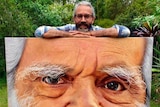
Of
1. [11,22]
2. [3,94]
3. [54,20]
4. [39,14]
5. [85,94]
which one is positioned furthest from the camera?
[54,20]

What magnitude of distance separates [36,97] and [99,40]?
533 millimetres

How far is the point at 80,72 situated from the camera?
2193mm

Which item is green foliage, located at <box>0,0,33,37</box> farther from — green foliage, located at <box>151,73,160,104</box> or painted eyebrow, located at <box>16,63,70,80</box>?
painted eyebrow, located at <box>16,63,70,80</box>

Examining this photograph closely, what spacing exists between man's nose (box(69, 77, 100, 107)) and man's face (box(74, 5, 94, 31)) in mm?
336

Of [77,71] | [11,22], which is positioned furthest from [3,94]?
[77,71]

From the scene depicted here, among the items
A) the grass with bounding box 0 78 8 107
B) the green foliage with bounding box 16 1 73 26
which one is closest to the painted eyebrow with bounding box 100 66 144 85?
the grass with bounding box 0 78 8 107

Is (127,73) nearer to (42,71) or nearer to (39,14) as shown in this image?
(42,71)

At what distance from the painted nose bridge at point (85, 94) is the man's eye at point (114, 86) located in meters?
0.10

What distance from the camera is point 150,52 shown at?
7.47 feet

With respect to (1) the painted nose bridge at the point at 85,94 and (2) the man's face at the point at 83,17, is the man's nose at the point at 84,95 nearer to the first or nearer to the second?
(1) the painted nose bridge at the point at 85,94

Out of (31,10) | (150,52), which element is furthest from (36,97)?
(31,10)

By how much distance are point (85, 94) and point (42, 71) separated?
12.0 inches

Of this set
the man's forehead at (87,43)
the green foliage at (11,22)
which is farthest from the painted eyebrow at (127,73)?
the green foliage at (11,22)

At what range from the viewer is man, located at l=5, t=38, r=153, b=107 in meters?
2.20
